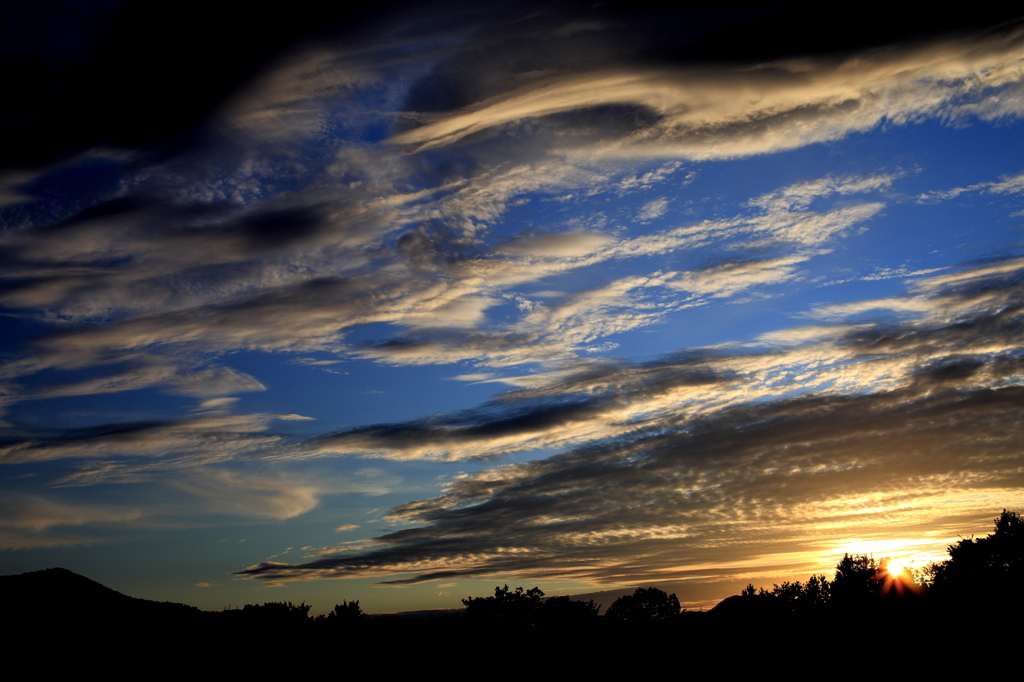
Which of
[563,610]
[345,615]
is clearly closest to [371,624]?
[345,615]

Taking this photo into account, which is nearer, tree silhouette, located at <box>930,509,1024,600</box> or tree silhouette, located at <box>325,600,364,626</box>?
tree silhouette, located at <box>325,600,364,626</box>

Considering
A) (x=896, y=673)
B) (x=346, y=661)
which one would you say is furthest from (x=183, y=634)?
(x=896, y=673)

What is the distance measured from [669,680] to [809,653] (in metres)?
9.09

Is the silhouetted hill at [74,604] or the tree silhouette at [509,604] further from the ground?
the silhouetted hill at [74,604]

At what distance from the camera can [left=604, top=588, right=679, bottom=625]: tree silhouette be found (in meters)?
104

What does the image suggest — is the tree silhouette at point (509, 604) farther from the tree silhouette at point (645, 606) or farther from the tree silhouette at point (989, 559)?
the tree silhouette at point (989, 559)

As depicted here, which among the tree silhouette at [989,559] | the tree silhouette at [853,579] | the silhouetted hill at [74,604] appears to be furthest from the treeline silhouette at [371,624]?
the tree silhouette at [853,579]

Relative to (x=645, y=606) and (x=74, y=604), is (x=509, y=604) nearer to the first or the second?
(x=645, y=606)

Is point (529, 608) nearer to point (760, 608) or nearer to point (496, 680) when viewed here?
point (760, 608)

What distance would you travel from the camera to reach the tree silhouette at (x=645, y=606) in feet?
343

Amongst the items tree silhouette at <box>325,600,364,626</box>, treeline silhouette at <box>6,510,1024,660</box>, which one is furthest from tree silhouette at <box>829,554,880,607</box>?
tree silhouette at <box>325,600,364,626</box>

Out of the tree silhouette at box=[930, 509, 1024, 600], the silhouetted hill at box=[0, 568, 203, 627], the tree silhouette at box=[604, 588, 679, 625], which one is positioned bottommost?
the tree silhouette at box=[604, 588, 679, 625]

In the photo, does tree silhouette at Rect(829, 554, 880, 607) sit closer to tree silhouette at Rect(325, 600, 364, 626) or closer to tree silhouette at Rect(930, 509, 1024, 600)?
tree silhouette at Rect(930, 509, 1024, 600)

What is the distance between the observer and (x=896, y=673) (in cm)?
3653
